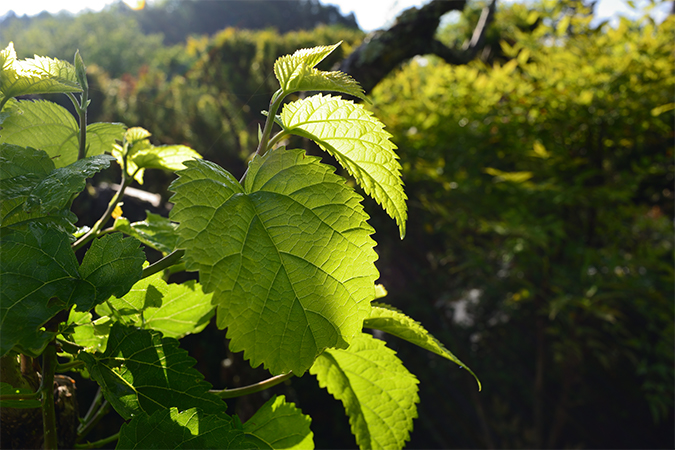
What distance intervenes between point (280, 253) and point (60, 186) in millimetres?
219

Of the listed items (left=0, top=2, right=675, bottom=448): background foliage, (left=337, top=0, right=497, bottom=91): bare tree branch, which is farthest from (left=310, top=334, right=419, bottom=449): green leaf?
(left=0, top=2, right=675, bottom=448): background foliage

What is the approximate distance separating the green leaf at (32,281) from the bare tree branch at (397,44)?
1.44 m

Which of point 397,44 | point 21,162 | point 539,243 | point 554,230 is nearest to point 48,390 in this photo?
point 21,162

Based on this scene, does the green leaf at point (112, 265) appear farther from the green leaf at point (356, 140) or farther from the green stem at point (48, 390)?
the green leaf at point (356, 140)

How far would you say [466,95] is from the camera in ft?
7.93

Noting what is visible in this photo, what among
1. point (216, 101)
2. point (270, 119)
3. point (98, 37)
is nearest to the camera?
point (270, 119)

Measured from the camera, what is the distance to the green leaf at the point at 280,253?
13.2 inches

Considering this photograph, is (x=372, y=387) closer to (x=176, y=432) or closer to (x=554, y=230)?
(x=176, y=432)

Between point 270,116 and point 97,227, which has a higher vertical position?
point 270,116

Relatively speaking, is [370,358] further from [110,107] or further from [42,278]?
[110,107]

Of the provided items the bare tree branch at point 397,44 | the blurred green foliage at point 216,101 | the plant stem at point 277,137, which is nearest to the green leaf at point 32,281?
the plant stem at point 277,137

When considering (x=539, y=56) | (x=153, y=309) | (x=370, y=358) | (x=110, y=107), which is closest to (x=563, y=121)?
(x=539, y=56)

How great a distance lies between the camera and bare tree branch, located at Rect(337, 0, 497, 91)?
1.68 metres

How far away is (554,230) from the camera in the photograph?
2010 millimetres
